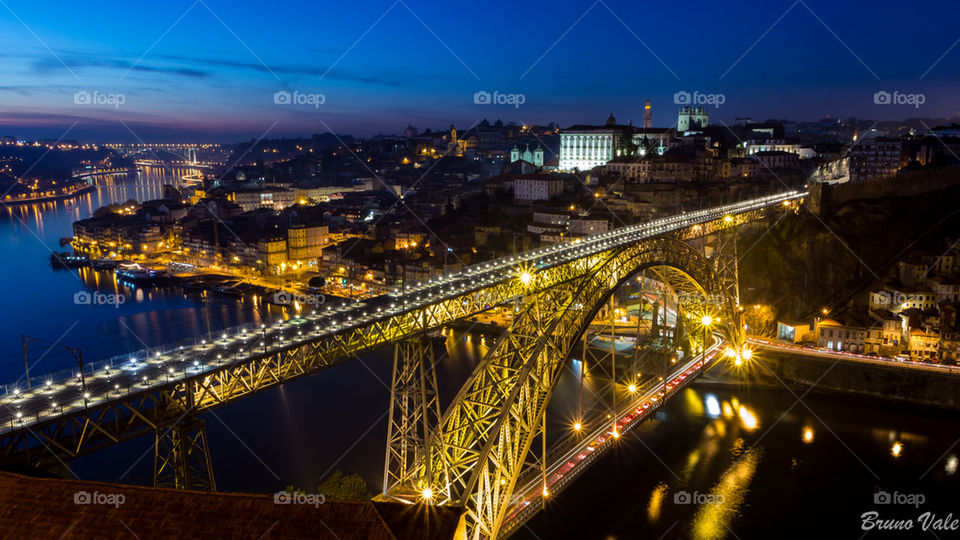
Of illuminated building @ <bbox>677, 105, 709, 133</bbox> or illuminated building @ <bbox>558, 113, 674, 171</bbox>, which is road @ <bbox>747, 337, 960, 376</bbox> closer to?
illuminated building @ <bbox>558, 113, 674, 171</bbox>

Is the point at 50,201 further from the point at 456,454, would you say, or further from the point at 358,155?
the point at 456,454

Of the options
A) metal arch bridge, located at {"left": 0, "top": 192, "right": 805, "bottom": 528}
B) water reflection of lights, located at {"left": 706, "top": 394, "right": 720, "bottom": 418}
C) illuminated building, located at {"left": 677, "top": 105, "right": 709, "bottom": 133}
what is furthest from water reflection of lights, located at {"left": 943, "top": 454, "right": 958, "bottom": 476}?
illuminated building, located at {"left": 677, "top": 105, "right": 709, "bottom": 133}

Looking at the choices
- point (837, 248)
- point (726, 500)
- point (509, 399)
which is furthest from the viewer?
point (837, 248)

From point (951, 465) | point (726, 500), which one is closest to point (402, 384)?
point (726, 500)

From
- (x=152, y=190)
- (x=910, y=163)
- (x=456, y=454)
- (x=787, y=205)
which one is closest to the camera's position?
(x=456, y=454)

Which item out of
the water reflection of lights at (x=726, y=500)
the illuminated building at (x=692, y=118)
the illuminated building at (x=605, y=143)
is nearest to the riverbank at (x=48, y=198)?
the illuminated building at (x=605, y=143)

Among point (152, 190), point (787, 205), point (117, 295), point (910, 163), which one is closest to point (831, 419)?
point (787, 205)

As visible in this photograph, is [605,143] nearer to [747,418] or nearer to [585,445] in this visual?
[747,418]
